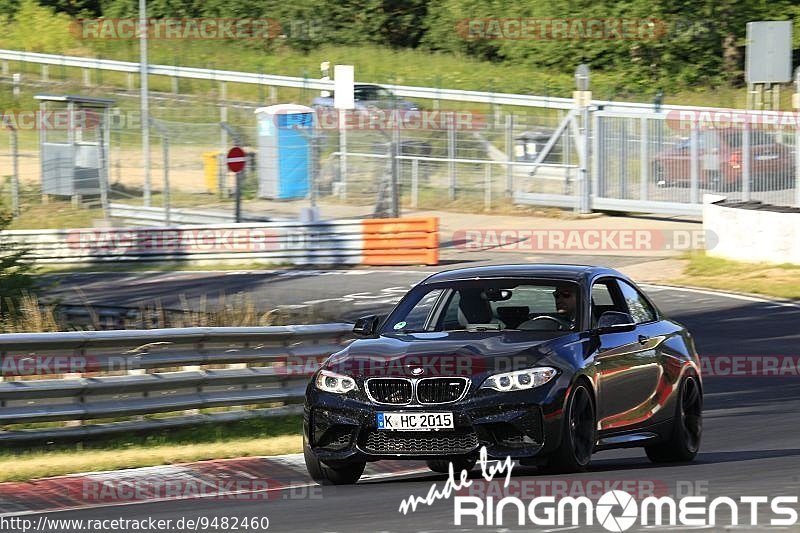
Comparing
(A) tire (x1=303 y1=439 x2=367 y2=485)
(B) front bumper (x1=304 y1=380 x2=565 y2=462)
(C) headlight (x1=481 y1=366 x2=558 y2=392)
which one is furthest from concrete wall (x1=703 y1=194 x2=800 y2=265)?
(B) front bumper (x1=304 y1=380 x2=565 y2=462)

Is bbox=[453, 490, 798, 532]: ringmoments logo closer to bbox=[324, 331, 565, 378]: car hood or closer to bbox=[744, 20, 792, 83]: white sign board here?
bbox=[324, 331, 565, 378]: car hood

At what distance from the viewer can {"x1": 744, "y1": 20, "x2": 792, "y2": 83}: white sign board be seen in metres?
35.0

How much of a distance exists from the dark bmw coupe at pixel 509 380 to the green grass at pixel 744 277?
1362 cm

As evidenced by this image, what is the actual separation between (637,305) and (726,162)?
22.5 meters

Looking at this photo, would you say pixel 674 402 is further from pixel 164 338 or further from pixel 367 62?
pixel 367 62

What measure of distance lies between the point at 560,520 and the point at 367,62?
170 ft

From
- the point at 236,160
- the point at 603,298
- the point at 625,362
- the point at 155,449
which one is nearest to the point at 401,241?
the point at 236,160

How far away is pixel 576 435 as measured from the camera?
9500 mm

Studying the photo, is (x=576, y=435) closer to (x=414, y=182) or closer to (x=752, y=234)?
(x=752, y=234)

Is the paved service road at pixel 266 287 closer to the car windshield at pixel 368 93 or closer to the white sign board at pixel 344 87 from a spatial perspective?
the white sign board at pixel 344 87

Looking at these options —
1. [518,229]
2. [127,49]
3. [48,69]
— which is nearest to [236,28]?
[127,49]

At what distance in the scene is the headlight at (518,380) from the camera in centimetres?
928

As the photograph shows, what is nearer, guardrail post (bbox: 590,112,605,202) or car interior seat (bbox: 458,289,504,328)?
car interior seat (bbox: 458,289,504,328)

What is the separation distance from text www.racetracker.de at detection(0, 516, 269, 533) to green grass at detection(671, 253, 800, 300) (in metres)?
16.7
